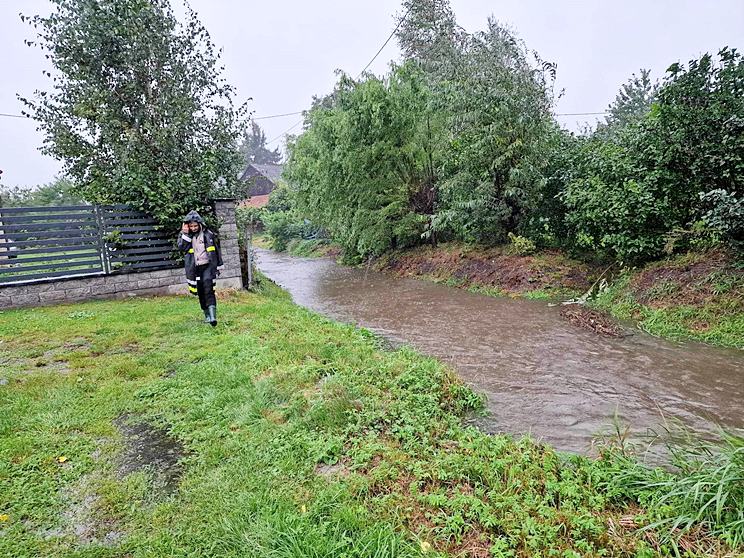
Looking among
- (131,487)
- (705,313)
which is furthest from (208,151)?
(705,313)

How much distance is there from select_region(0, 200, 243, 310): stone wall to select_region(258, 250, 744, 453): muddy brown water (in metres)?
2.05

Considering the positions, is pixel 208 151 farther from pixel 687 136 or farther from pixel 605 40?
pixel 605 40

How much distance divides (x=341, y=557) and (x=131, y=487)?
134cm

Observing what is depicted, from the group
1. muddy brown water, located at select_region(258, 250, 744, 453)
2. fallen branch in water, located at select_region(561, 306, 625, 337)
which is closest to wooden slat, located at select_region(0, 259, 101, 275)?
muddy brown water, located at select_region(258, 250, 744, 453)

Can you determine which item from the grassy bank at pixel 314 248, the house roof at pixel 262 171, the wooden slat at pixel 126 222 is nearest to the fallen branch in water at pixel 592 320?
the wooden slat at pixel 126 222

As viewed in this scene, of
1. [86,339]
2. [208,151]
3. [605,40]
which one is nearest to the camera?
[86,339]

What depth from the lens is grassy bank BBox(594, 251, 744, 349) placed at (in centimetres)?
539

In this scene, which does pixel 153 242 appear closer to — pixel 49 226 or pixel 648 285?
pixel 49 226

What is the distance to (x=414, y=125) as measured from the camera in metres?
11.8

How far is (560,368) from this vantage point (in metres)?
4.62

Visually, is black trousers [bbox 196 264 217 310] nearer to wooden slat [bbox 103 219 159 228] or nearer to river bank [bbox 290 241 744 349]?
wooden slat [bbox 103 219 159 228]

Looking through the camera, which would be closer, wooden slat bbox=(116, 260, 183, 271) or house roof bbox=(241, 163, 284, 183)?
wooden slat bbox=(116, 260, 183, 271)

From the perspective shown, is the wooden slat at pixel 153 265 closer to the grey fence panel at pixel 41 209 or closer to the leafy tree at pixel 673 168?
the grey fence panel at pixel 41 209

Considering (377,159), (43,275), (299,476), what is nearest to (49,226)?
(43,275)
